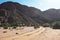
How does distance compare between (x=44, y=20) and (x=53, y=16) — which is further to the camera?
(x=53, y=16)

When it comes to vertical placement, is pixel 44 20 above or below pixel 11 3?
below

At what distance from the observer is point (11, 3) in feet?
614

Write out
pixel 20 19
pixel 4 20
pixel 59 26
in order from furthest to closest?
pixel 20 19 < pixel 4 20 < pixel 59 26

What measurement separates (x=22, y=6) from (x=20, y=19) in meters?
62.9

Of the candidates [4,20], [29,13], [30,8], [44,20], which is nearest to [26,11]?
[29,13]

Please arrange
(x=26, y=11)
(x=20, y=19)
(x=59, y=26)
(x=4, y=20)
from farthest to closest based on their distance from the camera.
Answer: (x=26, y=11) → (x=20, y=19) → (x=4, y=20) → (x=59, y=26)

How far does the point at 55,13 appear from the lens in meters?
197

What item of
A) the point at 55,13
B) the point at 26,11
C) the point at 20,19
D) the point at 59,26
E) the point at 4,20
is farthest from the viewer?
the point at 55,13

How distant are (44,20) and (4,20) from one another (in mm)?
53630

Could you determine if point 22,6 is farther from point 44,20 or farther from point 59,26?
point 59,26

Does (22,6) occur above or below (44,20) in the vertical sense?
above

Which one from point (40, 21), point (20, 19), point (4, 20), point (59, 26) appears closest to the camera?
point (59, 26)

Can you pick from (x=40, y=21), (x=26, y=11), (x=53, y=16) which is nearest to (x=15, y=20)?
(x=40, y=21)

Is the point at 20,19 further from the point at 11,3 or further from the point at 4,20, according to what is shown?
the point at 11,3
